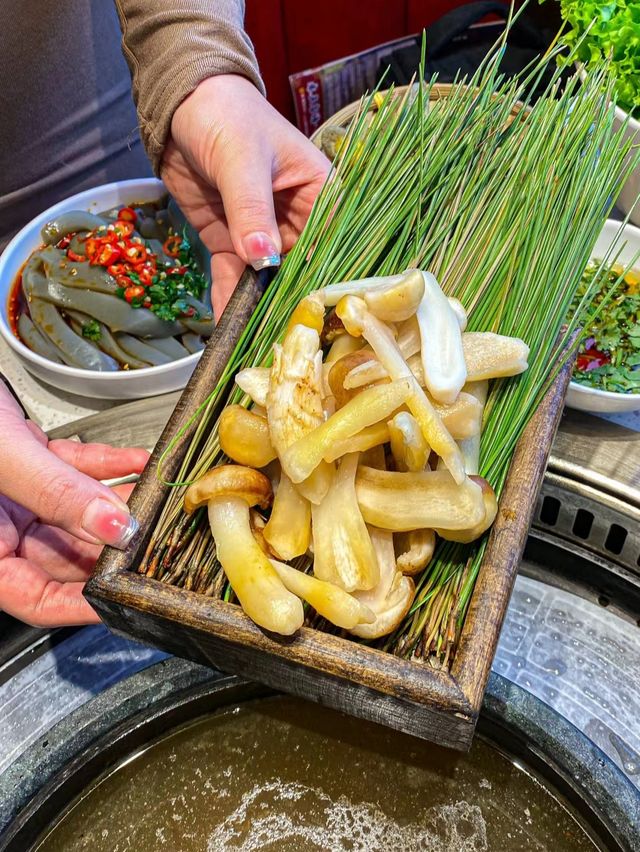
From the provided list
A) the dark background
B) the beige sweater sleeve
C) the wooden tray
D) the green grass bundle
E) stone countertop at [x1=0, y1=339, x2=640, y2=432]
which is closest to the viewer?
the wooden tray

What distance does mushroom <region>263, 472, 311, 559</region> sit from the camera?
2.80 feet

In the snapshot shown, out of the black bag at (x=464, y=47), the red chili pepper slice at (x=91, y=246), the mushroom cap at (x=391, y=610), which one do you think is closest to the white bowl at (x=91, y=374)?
the red chili pepper slice at (x=91, y=246)

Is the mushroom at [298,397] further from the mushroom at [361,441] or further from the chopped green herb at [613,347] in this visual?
the chopped green herb at [613,347]

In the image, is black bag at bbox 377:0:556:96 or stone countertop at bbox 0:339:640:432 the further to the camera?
black bag at bbox 377:0:556:96

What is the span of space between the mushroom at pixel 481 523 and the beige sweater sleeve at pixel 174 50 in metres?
1.05

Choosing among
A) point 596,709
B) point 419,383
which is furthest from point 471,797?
point 419,383

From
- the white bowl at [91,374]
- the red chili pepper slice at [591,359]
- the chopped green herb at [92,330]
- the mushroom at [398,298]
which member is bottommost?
the chopped green herb at [92,330]

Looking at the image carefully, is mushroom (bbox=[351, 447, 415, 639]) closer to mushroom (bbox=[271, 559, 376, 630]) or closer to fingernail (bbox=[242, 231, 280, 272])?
mushroom (bbox=[271, 559, 376, 630])

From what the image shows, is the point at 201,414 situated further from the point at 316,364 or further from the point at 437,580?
the point at 437,580

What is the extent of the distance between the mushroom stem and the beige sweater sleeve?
0.97 metres

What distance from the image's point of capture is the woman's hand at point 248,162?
1217 millimetres

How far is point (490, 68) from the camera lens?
49.6 inches

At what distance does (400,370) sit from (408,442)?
3.8 inches

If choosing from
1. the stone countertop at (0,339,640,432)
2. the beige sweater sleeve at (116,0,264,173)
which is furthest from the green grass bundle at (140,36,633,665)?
the stone countertop at (0,339,640,432)
